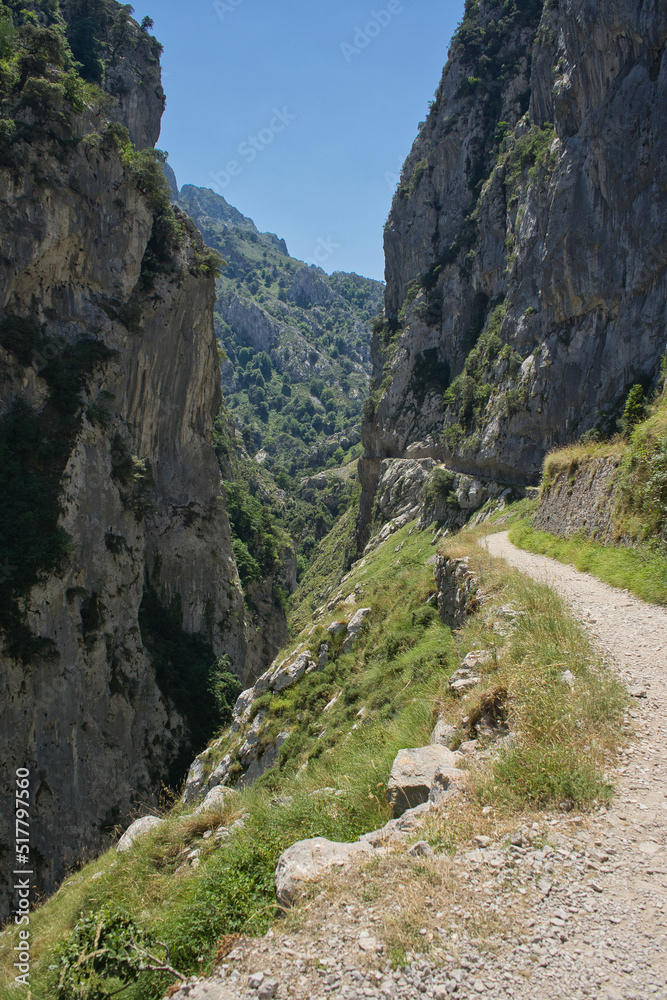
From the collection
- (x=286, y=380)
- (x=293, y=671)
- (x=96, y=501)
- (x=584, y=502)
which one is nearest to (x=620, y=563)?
(x=584, y=502)

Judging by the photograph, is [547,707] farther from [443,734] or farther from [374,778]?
[374,778]

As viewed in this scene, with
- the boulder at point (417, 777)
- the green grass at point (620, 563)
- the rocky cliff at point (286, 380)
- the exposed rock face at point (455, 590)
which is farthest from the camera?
the rocky cliff at point (286, 380)

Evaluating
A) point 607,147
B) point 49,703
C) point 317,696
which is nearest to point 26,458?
point 49,703

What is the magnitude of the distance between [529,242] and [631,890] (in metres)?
38.2

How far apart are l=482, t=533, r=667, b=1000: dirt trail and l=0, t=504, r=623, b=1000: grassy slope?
0.24m

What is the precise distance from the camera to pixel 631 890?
3107 millimetres

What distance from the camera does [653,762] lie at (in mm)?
4094

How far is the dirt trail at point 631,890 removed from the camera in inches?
104

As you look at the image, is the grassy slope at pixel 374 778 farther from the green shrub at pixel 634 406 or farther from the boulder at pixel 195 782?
the green shrub at pixel 634 406

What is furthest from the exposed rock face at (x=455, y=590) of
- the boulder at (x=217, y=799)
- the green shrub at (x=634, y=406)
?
the green shrub at (x=634, y=406)

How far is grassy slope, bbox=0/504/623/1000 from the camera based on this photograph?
4.11m

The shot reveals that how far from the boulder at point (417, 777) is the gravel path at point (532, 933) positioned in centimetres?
93

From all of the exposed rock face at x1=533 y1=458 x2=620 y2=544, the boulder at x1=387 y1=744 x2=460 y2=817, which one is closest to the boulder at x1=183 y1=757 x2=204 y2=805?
the boulder at x1=387 y1=744 x2=460 y2=817

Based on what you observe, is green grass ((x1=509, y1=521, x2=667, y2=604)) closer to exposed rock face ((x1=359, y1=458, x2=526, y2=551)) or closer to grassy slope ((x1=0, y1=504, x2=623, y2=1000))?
grassy slope ((x1=0, y1=504, x2=623, y2=1000))
